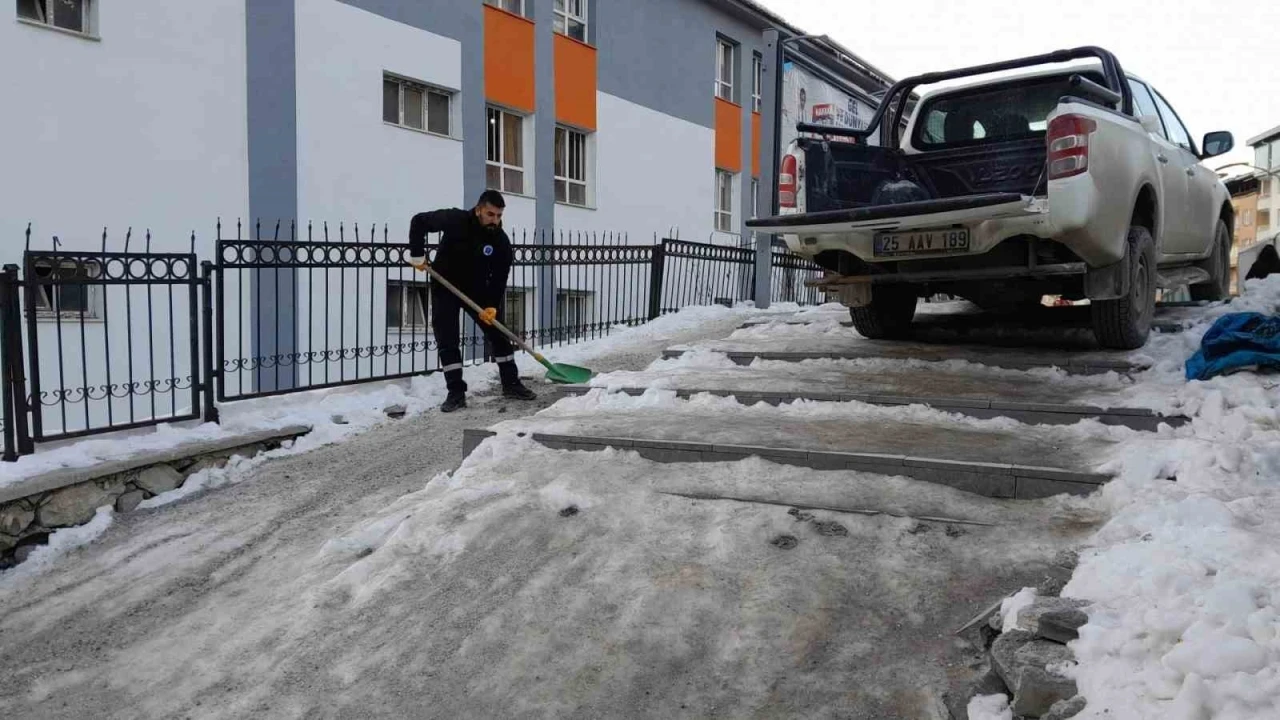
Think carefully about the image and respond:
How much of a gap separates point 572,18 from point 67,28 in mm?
9339

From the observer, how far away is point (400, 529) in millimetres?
4074

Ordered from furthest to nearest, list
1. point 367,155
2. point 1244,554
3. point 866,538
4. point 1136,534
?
point 367,155, point 866,538, point 1136,534, point 1244,554

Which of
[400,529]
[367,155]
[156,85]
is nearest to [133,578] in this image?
[400,529]

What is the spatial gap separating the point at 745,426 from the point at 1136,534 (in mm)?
2161

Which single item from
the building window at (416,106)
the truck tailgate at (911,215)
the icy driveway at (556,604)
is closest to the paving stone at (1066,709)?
the icy driveway at (556,604)

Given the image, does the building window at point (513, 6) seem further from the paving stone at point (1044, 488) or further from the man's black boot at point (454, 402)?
Result: the paving stone at point (1044, 488)

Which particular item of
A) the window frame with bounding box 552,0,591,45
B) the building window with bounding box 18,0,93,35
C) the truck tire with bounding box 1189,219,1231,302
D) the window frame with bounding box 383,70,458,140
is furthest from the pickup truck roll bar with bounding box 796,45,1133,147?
the window frame with bounding box 552,0,591,45

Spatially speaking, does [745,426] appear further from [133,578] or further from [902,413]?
[133,578]

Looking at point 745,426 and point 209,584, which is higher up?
point 745,426

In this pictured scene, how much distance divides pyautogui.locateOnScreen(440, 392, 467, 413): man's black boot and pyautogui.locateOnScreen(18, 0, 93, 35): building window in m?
6.14

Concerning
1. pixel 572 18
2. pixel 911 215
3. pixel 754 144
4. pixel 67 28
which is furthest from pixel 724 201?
pixel 911 215

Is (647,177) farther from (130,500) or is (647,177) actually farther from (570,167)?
(130,500)

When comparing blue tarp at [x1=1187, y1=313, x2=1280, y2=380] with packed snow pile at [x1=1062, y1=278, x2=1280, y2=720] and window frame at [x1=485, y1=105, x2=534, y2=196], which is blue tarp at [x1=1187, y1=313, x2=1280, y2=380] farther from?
window frame at [x1=485, y1=105, x2=534, y2=196]

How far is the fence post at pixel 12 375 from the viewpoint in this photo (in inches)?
210
